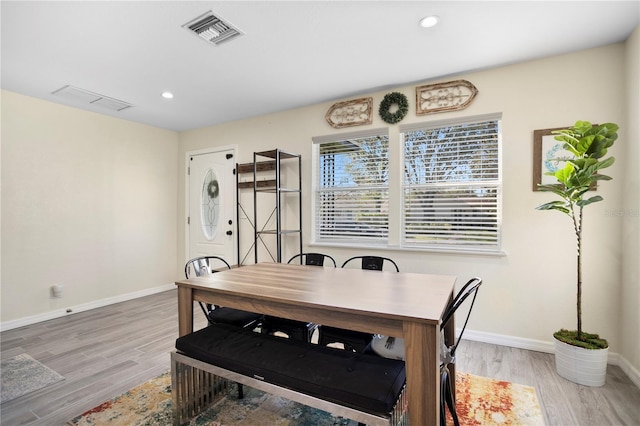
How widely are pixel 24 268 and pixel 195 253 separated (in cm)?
208

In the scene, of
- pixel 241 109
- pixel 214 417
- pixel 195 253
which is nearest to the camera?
pixel 214 417

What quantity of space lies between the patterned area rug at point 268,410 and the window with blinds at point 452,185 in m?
1.38

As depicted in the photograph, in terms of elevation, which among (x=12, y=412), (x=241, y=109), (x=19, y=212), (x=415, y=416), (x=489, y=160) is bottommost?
(x=12, y=412)

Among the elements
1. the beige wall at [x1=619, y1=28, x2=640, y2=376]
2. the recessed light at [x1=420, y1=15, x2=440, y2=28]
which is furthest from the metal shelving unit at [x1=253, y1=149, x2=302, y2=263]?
the beige wall at [x1=619, y1=28, x2=640, y2=376]

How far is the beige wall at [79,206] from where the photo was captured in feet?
11.3

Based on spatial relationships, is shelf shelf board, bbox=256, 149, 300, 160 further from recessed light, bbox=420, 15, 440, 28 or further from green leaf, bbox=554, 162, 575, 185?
green leaf, bbox=554, 162, 575, 185

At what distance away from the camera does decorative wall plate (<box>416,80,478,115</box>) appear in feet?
9.87

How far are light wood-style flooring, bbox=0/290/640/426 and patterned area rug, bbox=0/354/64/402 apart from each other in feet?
0.21

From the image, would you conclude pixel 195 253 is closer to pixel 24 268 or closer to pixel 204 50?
pixel 24 268

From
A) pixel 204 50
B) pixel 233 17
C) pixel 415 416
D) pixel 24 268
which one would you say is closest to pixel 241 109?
pixel 204 50

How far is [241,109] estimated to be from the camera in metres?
4.07

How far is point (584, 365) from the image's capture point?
86.3 inches

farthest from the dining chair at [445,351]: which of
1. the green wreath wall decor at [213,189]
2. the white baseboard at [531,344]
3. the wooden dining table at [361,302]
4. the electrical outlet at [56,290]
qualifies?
the electrical outlet at [56,290]

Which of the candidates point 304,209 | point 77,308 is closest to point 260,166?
point 304,209
